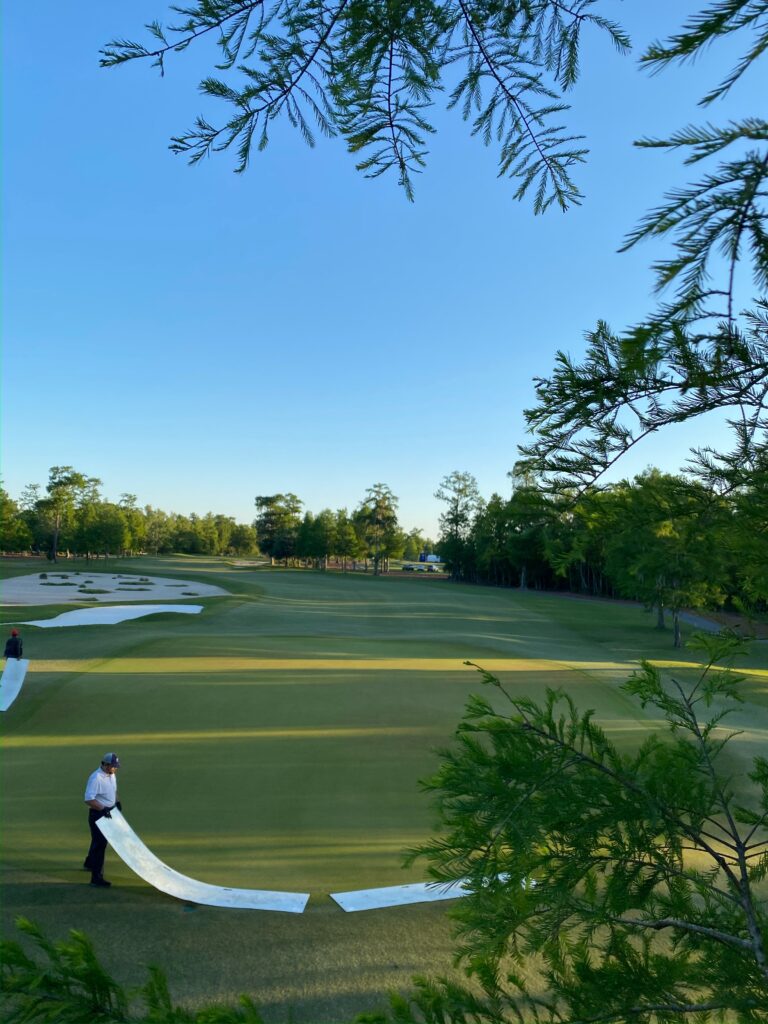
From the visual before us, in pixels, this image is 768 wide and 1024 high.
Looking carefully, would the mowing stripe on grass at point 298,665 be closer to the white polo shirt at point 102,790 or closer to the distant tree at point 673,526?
the white polo shirt at point 102,790

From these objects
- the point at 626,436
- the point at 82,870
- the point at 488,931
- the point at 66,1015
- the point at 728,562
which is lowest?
the point at 82,870

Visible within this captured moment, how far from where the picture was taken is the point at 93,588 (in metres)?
35.8

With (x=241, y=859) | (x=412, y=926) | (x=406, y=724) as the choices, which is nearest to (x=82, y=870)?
(x=241, y=859)

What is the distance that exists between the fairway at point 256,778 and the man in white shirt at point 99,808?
0.17 meters

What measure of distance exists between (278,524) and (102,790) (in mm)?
76893

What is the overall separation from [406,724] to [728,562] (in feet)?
30.5

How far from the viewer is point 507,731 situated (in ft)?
9.02

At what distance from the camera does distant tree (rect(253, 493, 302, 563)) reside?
8044 cm

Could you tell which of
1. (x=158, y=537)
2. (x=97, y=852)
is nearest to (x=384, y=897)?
(x=97, y=852)

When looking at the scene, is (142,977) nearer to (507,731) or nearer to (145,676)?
(507,731)

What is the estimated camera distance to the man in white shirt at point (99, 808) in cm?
646

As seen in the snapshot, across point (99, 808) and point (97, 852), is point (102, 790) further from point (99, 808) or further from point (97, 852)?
point (97, 852)

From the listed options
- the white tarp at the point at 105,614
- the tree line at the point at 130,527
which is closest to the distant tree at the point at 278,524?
the tree line at the point at 130,527

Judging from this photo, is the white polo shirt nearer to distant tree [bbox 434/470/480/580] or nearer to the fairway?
the fairway
